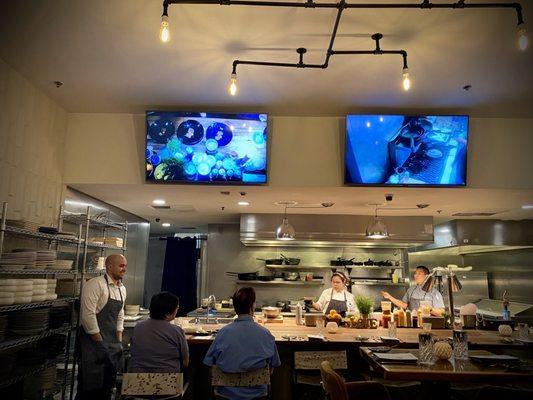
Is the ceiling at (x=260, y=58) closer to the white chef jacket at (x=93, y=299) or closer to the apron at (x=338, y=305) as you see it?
the white chef jacket at (x=93, y=299)

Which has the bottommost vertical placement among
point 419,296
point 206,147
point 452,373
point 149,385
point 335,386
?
point 149,385

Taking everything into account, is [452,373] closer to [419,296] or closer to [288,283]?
[419,296]

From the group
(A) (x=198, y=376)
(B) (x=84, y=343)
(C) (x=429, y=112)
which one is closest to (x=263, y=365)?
(A) (x=198, y=376)

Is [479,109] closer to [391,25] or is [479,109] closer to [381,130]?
[381,130]

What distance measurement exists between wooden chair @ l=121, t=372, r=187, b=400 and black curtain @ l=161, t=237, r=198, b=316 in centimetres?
691

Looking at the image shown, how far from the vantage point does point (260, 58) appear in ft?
11.4

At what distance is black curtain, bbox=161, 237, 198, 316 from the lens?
397 inches

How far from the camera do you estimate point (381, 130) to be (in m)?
4.39

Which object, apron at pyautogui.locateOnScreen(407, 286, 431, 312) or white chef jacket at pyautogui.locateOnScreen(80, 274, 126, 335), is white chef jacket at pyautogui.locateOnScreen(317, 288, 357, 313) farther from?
white chef jacket at pyautogui.locateOnScreen(80, 274, 126, 335)

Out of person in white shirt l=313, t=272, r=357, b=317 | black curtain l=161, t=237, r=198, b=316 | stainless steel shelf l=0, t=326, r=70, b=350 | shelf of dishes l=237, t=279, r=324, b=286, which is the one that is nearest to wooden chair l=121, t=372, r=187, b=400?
stainless steel shelf l=0, t=326, r=70, b=350

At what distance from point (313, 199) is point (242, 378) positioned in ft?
9.44

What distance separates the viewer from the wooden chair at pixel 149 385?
309 cm

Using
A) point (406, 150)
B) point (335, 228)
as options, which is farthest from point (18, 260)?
point (335, 228)

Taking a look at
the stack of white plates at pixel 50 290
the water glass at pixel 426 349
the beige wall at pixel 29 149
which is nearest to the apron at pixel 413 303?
the water glass at pixel 426 349
